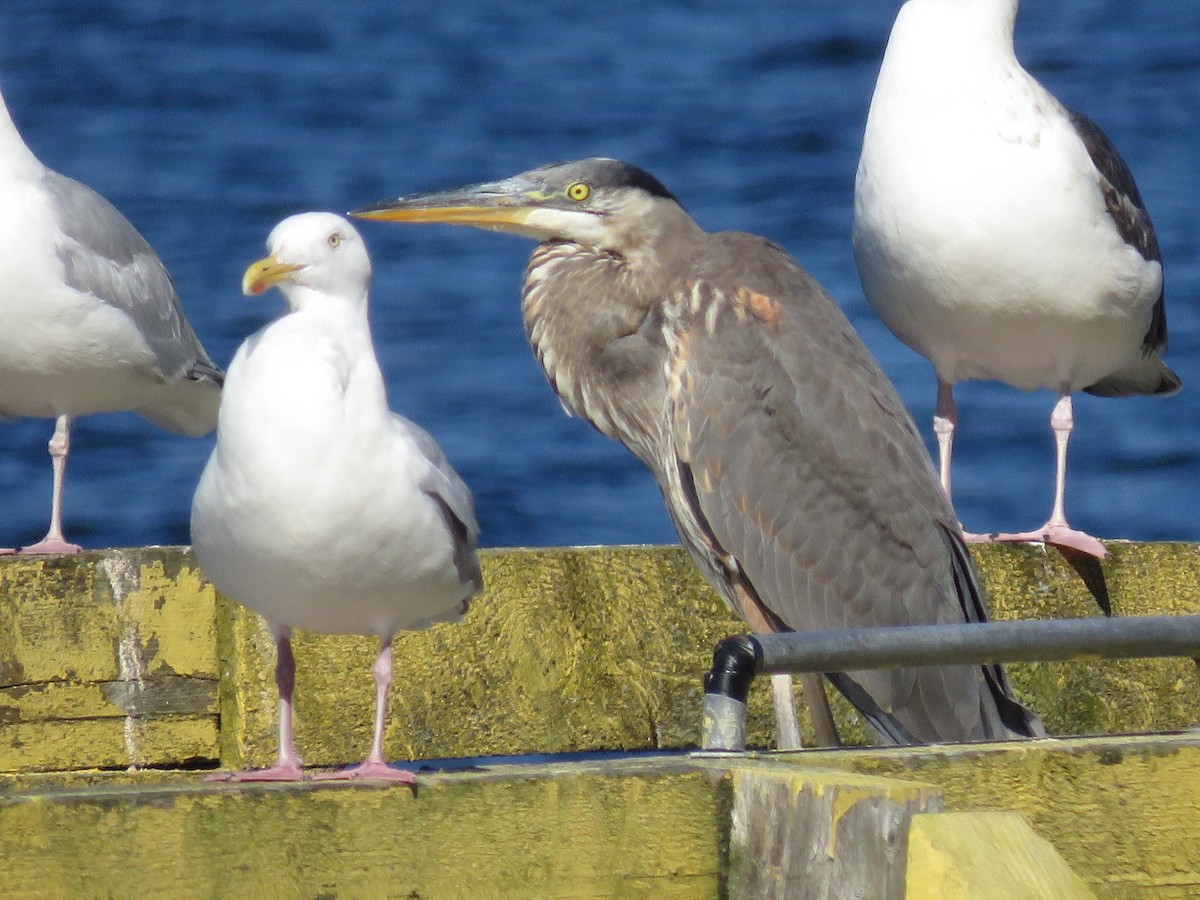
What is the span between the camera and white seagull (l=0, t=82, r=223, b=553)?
22.5 ft

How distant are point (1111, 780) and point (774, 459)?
2.24m

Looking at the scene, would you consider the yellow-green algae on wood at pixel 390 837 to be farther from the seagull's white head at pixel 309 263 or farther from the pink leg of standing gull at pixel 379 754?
the seagull's white head at pixel 309 263

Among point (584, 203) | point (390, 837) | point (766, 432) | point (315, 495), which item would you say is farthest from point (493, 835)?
point (584, 203)

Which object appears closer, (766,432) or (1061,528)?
(766,432)

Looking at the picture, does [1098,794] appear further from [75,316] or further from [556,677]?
[75,316]

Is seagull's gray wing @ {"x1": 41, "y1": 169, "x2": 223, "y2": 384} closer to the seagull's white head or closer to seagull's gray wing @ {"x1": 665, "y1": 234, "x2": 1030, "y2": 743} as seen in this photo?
seagull's gray wing @ {"x1": 665, "y1": 234, "x2": 1030, "y2": 743}

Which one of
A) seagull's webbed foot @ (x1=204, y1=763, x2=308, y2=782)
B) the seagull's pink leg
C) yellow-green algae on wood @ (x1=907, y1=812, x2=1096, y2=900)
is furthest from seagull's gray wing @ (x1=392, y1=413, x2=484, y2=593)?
the seagull's pink leg

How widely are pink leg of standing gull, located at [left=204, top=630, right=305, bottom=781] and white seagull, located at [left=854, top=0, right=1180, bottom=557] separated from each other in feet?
8.47

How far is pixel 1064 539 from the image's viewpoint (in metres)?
6.16

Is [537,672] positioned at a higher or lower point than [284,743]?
higher

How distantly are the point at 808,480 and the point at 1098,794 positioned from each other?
2255mm

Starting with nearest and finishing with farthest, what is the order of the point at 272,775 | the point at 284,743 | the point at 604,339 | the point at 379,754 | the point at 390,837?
the point at 390,837 → the point at 272,775 → the point at 379,754 → the point at 284,743 → the point at 604,339

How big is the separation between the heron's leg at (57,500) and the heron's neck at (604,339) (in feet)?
5.48

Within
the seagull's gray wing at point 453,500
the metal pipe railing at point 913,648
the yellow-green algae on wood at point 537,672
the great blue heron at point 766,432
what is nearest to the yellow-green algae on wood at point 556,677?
the yellow-green algae on wood at point 537,672
